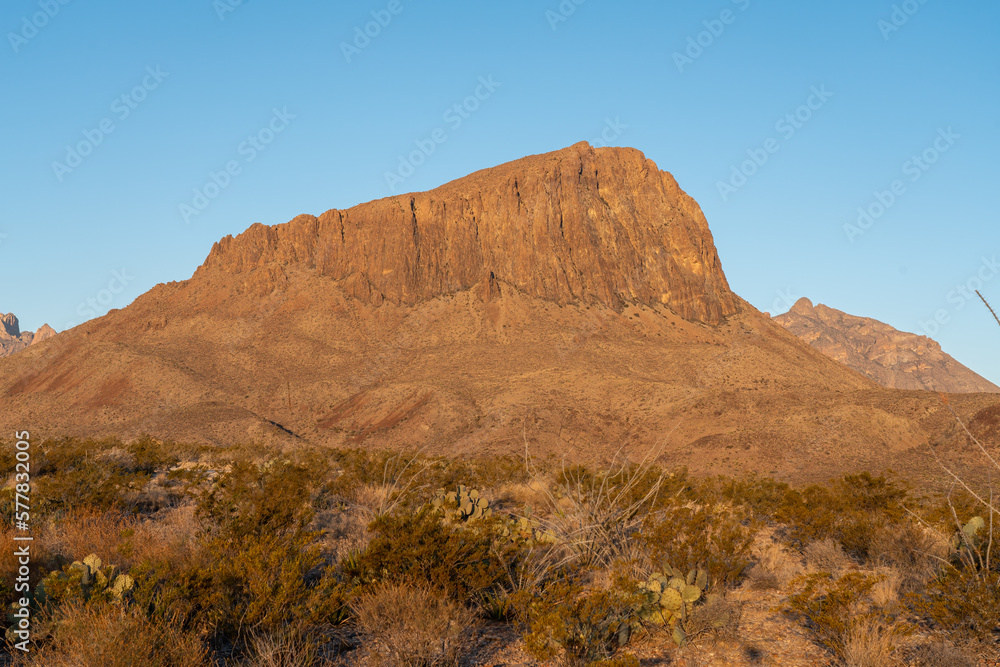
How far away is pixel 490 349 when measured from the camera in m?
82.6

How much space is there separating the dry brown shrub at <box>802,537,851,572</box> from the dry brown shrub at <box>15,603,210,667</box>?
8.98 m

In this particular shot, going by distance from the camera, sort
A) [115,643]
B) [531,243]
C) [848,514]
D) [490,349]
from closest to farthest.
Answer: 1. [115,643]
2. [848,514]
3. [490,349]
4. [531,243]

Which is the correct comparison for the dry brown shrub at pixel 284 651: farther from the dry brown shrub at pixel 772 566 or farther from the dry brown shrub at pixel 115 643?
the dry brown shrub at pixel 772 566

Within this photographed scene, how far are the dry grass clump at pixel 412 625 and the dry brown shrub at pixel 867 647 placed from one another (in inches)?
152

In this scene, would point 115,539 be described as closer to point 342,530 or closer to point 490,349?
point 342,530

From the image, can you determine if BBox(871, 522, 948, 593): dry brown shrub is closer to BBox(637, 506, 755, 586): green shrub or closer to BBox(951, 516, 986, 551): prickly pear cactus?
BBox(951, 516, 986, 551): prickly pear cactus

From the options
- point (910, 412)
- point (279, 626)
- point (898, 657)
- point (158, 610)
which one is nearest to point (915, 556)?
point (898, 657)

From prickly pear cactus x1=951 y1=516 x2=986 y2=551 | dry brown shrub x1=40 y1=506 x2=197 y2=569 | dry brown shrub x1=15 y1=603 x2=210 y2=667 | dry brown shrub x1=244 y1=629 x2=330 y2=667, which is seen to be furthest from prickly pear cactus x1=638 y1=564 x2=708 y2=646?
dry brown shrub x1=40 y1=506 x2=197 y2=569

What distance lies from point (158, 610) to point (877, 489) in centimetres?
1463

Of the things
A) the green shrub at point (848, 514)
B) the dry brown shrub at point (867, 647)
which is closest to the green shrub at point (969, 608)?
the dry brown shrub at point (867, 647)

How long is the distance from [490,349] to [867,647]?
253 ft

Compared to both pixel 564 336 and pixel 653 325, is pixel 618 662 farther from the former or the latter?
pixel 653 325

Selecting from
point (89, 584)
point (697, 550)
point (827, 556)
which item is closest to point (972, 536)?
point (827, 556)

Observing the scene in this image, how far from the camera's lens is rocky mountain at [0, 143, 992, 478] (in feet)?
176
